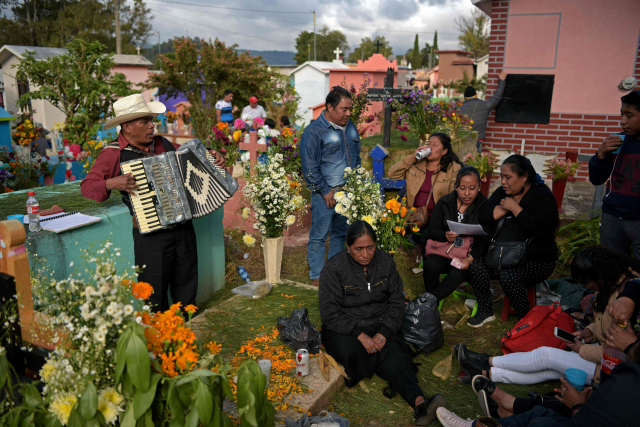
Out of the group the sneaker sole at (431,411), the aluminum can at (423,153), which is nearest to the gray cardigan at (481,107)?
the aluminum can at (423,153)

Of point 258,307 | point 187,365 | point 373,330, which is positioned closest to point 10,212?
point 258,307

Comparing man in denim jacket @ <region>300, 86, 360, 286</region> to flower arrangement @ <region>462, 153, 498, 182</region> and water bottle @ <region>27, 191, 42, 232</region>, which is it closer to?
flower arrangement @ <region>462, 153, 498, 182</region>

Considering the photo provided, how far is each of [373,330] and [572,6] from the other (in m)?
7.56

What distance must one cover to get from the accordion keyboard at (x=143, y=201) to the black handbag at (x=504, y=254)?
9.73ft

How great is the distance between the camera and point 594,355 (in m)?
3.24

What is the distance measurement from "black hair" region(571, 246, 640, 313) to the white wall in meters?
22.3

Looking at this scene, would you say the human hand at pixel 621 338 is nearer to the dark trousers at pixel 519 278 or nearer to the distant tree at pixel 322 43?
the dark trousers at pixel 519 278

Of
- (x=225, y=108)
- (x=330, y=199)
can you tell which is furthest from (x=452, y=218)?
(x=225, y=108)

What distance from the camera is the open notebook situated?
3431 mm

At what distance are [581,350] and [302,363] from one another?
1984mm

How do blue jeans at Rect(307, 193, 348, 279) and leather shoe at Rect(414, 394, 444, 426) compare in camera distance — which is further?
blue jeans at Rect(307, 193, 348, 279)

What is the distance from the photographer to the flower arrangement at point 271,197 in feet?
15.9

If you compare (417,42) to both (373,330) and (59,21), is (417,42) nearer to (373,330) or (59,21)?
(59,21)

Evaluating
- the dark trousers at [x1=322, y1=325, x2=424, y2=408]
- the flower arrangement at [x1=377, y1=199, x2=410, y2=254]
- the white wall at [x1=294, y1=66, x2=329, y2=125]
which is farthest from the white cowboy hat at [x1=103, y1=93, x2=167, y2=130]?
the white wall at [x1=294, y1=66, x2=329, y2=125]
